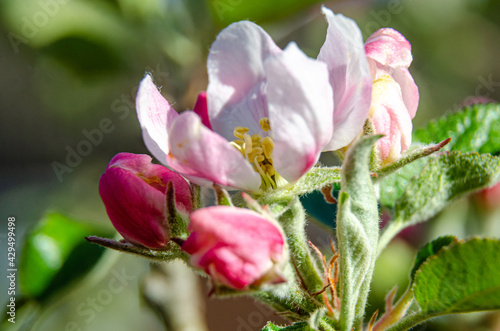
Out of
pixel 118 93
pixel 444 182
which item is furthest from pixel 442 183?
pixel 118 93

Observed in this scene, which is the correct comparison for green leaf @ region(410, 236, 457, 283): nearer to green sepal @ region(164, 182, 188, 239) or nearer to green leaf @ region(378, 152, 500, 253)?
green leaf @ region(378, 152, 500, 253)

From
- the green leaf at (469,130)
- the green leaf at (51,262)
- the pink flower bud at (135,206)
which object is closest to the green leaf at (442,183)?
the green leaf at (469,130)

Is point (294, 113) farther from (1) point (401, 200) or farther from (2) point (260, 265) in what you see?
(1) point (401, 200)

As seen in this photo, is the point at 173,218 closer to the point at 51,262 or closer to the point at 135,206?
the point at 135,206

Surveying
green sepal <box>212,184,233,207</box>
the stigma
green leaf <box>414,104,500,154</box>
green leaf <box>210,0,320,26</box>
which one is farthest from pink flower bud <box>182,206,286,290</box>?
green leaf <box>210,0,320,26</box>

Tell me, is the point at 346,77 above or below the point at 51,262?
above

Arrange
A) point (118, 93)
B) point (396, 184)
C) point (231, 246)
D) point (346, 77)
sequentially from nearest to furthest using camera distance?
point (231, 246)
point (346, 77)
point (396, 184)
point (118, 93)

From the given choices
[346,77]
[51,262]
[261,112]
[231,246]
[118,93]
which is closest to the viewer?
[231,246]

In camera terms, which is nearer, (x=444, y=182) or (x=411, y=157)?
(x=411, y=157)
